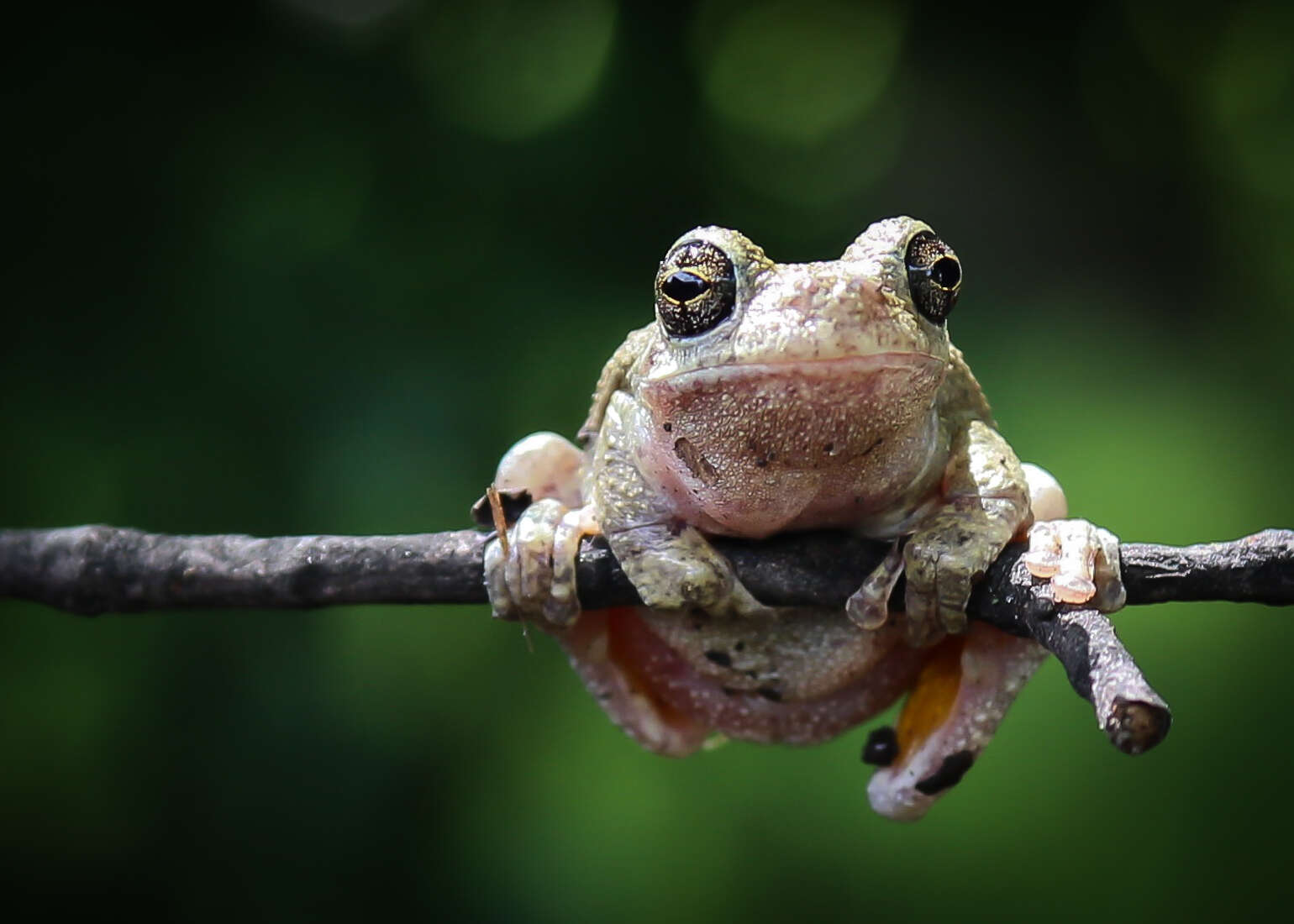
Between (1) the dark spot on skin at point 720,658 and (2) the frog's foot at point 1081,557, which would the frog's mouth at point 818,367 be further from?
(1) the dark spot on skin at point 720,658

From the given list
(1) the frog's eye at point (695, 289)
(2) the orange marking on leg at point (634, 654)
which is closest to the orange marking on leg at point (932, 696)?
(2) the orange marking on leg at point (634, 654)

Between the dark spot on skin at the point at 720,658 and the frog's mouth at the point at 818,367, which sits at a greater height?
the frog's mouth at the point at 818,367

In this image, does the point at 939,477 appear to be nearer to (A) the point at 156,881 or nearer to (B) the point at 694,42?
(B) the point at 694,42

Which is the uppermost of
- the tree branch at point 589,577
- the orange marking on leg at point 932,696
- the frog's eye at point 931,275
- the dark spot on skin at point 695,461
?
the frog's eye at point 931,275

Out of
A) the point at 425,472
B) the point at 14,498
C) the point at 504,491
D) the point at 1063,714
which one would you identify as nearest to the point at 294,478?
the point at 425,472

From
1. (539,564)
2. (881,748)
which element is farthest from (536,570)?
(881,748)

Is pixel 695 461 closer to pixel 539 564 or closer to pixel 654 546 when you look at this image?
pixel 654 546

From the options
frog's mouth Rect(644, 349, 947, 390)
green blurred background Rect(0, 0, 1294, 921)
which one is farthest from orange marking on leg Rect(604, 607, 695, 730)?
green blurred background Rect(0, 0, 1294, 921)
